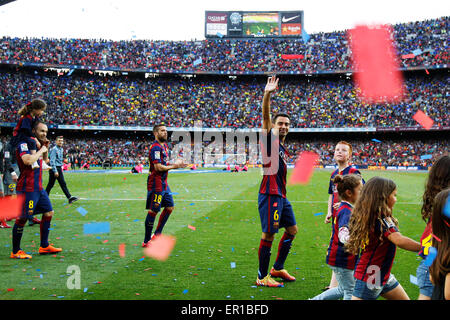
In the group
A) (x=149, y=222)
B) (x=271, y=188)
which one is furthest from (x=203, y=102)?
(x=271, y=188)

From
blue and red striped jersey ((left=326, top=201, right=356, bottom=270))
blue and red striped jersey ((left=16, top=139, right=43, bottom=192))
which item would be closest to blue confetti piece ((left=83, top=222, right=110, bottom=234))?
blue and red striped jersey ((left=16, top=139, right=43, bottom=192))

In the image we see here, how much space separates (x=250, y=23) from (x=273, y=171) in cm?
6060

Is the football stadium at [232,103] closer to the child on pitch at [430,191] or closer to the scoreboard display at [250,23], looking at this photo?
the scoreboard display at [250,23]

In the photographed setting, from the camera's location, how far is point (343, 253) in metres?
3.71

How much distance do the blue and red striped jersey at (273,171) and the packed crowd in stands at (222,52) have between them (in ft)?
170

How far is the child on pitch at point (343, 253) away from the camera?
3676 mm

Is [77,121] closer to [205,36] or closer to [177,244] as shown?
[205,36]

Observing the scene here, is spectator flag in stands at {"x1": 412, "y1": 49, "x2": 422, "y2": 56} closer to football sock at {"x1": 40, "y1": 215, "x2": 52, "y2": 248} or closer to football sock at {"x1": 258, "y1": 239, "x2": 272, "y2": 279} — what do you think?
football sock at {"x1": 258, "y1": 239, "x2": 272, "y2": 279}

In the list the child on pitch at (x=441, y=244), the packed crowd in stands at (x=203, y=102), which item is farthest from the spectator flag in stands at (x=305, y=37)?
the child on pitch at (x=441, y=244)

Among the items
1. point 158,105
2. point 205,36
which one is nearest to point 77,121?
point 158,105

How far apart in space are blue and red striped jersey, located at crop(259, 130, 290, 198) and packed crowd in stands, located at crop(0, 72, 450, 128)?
46860mm

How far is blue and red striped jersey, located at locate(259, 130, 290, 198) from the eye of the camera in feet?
16.3
